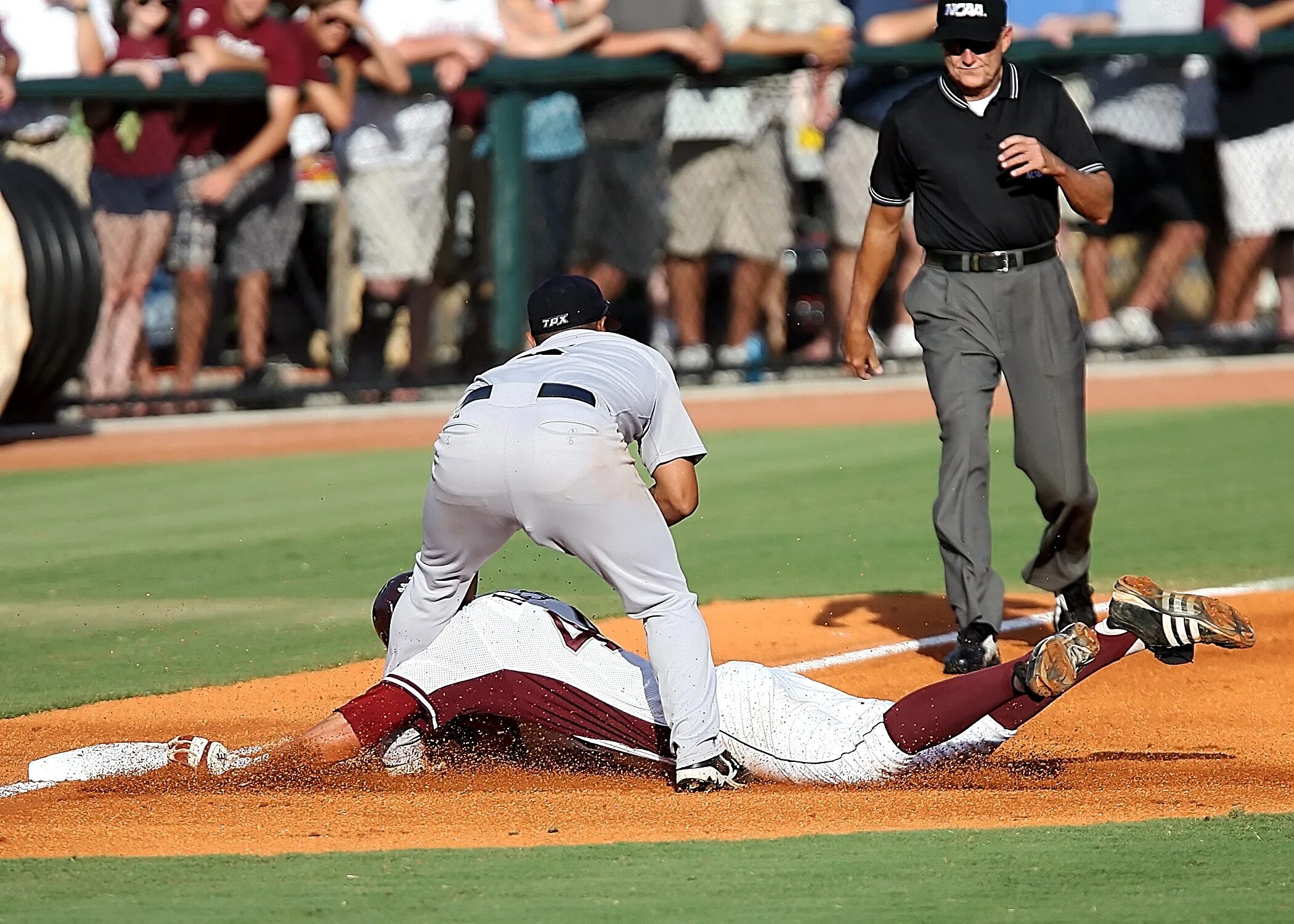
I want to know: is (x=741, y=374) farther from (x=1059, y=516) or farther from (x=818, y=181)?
(x=1059, y=516)

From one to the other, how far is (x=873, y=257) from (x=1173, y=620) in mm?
2401

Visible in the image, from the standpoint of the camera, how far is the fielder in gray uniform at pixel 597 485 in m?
5.08

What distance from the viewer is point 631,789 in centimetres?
539

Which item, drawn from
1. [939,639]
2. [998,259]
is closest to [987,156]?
[998,259]

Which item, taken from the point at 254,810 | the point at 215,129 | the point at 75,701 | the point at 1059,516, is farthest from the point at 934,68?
the point at 254,810

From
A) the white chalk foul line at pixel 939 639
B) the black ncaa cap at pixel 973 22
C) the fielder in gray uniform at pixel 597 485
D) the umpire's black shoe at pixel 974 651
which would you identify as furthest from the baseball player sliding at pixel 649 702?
the black ncaa cap at pixel 973 22

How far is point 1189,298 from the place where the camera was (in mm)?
16094

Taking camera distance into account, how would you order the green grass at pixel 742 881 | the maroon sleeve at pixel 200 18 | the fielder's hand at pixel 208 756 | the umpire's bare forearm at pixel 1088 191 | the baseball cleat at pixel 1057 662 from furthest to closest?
1. the maroon sleeve at pixel 200 18
2. the umpire's bare forearm at pixel 1088 191
3. the fielder's hand at pixel 208 756
4. the baseball cleat at pixel 1057 662
5. the green grass at pixel 742 881

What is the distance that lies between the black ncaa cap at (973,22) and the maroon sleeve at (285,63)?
704 centimetres

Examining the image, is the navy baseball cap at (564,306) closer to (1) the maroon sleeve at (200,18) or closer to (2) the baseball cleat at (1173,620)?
(2) the baseball cleat at (1173,620)

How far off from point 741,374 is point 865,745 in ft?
30.1

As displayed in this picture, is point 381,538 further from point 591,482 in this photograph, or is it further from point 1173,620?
point 1173,620

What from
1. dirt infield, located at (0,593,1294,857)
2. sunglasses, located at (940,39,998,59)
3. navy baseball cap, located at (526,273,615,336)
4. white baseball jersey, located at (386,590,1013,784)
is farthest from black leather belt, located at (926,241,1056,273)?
white baseball jersey, located at (386,590,1013,784)

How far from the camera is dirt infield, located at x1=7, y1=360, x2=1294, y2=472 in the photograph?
42.0ft
